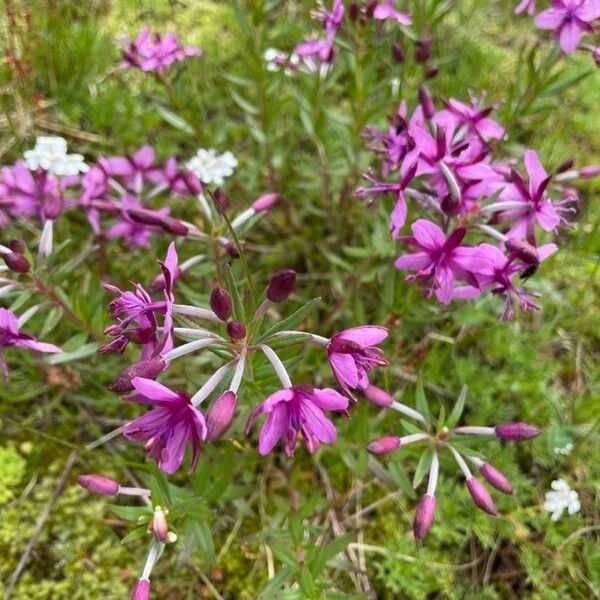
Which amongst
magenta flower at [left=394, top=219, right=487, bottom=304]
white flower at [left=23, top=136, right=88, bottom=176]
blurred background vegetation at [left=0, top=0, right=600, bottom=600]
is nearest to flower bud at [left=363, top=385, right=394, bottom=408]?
blurred background vegetation at [left=0, top=0, right=600, bottom=600]

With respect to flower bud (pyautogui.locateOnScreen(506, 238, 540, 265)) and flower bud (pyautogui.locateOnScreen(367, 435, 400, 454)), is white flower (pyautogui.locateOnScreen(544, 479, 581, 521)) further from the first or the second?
flower bud (pyautogui.locateOnScreen(506, 238, 540, 265))

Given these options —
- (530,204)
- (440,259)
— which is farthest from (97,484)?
(530,204)

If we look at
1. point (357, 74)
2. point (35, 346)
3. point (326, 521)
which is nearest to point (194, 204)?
point (357, 74)

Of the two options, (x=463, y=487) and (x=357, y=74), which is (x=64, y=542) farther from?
(x=357, y=74)

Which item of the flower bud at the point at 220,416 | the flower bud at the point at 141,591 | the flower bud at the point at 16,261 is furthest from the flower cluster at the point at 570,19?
the flower bud at the point at 141,591

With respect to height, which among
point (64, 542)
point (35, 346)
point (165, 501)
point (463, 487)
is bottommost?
point (64, 542)

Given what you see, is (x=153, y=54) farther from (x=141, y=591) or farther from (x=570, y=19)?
(x=141, y=591)
